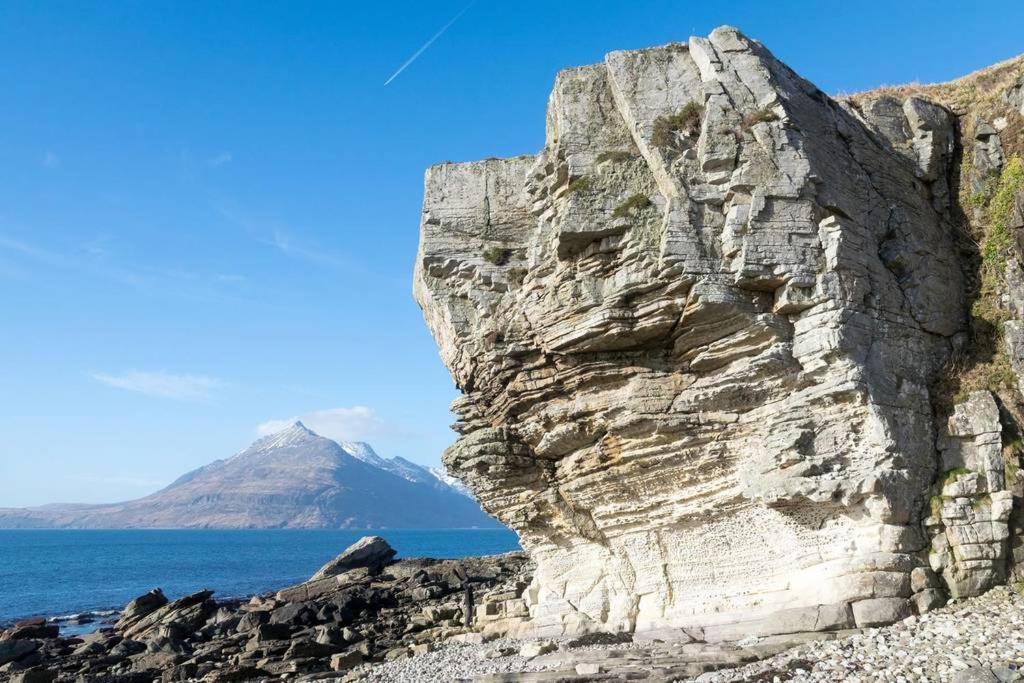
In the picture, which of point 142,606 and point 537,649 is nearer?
Answer: point 537,649

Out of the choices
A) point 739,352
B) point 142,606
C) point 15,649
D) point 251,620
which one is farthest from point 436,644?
point 142,606

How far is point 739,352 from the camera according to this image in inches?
786

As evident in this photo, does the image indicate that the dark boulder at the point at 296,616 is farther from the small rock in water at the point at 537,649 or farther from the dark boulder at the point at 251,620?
the small rock in water at the point at 537,649

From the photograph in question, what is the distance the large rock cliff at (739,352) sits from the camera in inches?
728

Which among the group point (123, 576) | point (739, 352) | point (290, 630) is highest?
point (739, 352)

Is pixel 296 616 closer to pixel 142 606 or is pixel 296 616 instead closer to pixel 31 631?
pixel 142 606

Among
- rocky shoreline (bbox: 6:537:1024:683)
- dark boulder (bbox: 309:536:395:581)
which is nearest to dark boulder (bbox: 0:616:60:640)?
rocky shoreline (bbox: 6:537:1024:683)

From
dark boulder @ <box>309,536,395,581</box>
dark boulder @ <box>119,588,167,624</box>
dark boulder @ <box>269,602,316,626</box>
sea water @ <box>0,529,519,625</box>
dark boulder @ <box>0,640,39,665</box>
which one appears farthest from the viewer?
sea water @ <box>0,529,519,625</box>

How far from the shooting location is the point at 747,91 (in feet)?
69.9

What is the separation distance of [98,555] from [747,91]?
5623 inches

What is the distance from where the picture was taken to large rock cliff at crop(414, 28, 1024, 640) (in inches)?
728

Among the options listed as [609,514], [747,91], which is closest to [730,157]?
→ [747,91]

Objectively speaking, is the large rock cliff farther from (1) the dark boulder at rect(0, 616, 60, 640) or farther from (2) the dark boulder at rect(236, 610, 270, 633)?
(1) the dark boulder at rect(0, 616, 60, 640)

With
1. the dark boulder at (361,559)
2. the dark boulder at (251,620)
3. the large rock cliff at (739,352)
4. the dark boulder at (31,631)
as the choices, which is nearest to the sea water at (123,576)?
the dark boulder at (31,631)
